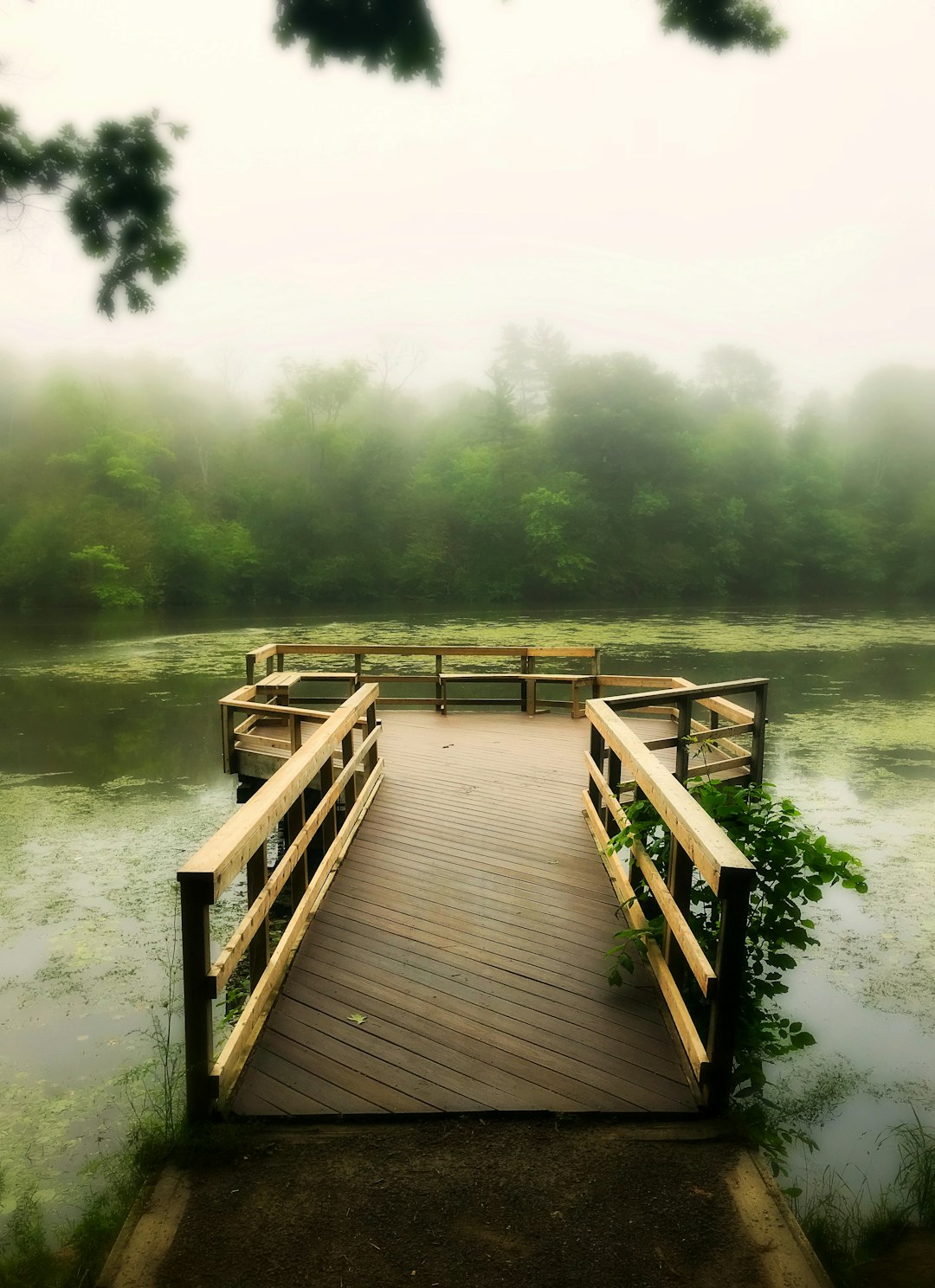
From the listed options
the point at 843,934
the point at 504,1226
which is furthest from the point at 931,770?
the point at 504,1226

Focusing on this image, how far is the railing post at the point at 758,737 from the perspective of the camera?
685 centimetres

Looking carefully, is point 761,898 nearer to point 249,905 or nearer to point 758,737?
point 249,905

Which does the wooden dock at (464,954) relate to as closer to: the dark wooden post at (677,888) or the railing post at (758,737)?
the dark wooden post at (677,888)

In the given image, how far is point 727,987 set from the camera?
2.55 m

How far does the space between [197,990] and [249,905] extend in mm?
595

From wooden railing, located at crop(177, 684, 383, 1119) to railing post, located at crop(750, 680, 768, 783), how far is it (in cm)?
370

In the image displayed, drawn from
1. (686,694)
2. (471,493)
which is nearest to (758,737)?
(686,694)

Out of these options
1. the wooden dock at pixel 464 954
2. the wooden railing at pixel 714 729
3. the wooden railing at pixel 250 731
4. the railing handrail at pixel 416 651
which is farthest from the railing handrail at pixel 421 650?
the wooden dock at pixel 464 954

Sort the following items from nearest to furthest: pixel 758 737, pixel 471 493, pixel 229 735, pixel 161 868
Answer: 1. pixel 758 737
2. pixel 161 868
3. pixel 229 735
4. pixel 471 493

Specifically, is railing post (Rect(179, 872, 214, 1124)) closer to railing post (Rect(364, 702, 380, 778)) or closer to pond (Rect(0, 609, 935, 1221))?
pond (Rect(0, 609, 935, 1221))

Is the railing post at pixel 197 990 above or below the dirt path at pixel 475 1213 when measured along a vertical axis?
above

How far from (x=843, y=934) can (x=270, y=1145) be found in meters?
4.64

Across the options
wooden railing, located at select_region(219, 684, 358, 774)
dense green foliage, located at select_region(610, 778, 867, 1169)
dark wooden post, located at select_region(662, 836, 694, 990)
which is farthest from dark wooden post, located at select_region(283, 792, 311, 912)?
wooden railing, located at select_region(219, 684, 358, 774)

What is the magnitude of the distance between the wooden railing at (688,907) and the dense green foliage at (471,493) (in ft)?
124
